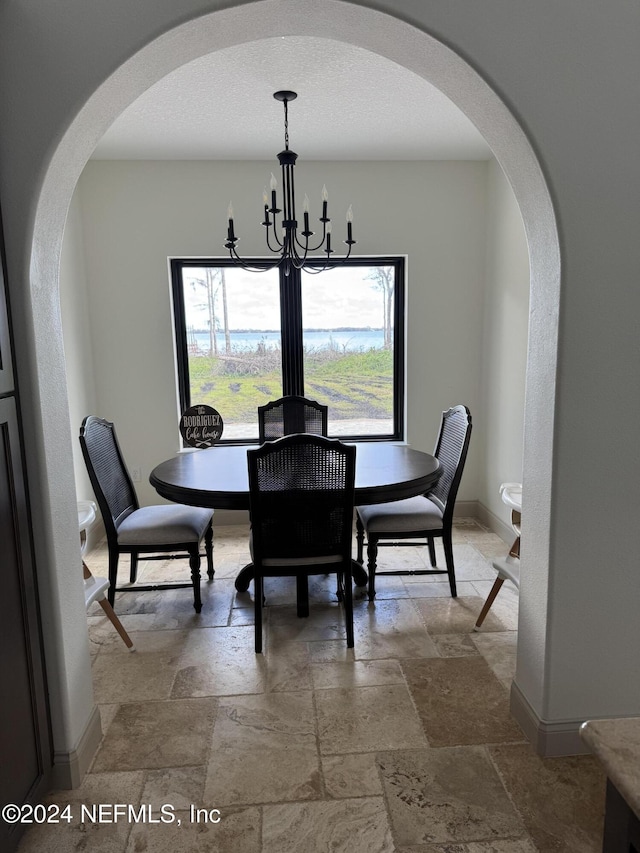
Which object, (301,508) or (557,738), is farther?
(301,508)

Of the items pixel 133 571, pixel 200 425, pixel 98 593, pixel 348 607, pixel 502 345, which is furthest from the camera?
pixel 502 345

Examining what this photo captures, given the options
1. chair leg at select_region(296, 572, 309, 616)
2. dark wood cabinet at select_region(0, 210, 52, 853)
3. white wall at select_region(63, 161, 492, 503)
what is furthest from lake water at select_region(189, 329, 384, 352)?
dark wood cabinet at select_region(0, 210, 52, 853)

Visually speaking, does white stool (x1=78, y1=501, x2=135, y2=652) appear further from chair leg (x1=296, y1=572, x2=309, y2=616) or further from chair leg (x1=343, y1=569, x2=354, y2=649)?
chair leg (x1=343, y1=569, x2=354, y2=649)

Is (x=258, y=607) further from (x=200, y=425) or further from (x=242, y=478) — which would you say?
(x=200, y=425)

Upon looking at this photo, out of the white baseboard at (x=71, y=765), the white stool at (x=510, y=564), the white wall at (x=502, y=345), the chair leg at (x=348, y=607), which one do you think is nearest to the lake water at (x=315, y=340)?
the white wall at (x=502, y=345)

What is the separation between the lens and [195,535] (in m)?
3.10

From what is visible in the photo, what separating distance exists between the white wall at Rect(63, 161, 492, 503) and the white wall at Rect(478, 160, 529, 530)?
131mm

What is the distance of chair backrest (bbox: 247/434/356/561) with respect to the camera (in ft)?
8.38

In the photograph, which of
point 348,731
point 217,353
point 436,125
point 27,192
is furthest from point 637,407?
point 217,353

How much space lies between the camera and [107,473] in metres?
3.13

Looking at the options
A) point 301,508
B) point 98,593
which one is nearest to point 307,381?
point 301,508

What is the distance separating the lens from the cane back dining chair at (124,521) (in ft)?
9.81

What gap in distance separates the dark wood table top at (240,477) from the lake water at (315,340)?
1259mm

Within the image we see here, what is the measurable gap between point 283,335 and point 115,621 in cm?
251
